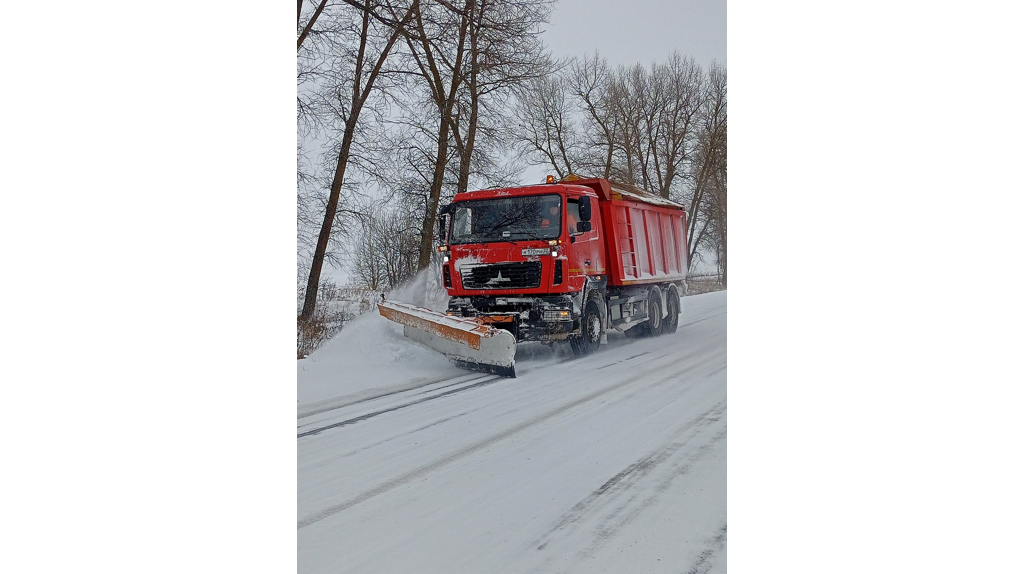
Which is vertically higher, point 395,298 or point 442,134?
point 442,134

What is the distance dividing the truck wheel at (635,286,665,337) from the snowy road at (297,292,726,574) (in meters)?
0.23

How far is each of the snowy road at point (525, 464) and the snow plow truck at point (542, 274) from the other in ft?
1.14

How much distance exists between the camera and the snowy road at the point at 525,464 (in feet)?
10.1

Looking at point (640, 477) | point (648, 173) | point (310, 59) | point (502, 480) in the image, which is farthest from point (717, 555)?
point (310, 59)

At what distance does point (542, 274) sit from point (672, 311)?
1.32 m

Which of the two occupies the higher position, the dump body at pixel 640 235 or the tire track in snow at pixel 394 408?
the dump body at pixel 640 235

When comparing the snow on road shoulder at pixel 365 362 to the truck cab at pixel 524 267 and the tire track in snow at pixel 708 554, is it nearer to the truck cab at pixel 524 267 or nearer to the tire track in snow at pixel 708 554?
the truck cab at pixel 524 267

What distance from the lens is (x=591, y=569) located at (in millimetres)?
2965

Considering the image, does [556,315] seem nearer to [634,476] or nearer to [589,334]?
[589,334]

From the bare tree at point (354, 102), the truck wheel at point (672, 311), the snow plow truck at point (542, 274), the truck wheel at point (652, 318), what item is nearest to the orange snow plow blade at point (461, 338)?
the snow plow truck at point (542, 274)

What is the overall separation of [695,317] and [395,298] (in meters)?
2.09

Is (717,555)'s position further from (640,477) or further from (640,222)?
(640,222)
